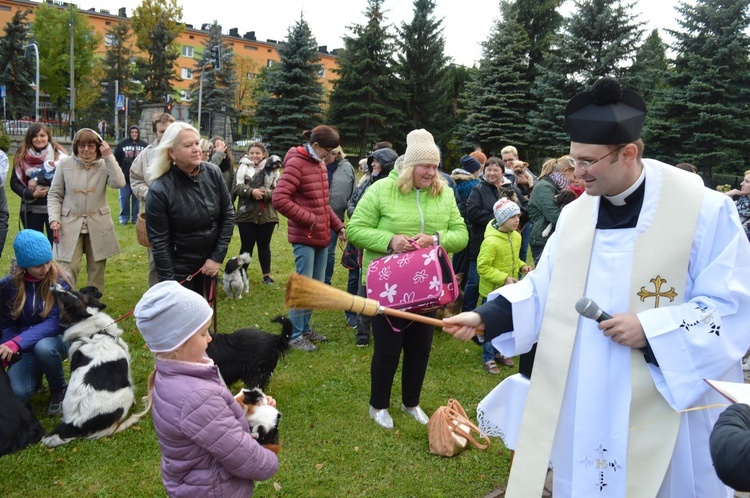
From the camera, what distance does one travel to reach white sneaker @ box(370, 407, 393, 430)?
16.1 ft

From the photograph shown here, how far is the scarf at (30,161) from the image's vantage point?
294 inches

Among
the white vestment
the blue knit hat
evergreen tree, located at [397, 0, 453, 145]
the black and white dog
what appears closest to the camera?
the white vestment

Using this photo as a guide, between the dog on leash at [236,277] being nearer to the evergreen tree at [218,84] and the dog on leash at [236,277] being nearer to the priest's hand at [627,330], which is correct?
the priest's hand at [627,330]

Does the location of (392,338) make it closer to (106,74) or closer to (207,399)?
(207,399)

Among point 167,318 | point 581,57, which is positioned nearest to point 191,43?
point 581,57

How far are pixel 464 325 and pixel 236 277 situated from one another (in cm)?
612

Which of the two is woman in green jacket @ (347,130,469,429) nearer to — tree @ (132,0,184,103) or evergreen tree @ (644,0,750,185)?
evergreen tree @ (644,0,750,185)

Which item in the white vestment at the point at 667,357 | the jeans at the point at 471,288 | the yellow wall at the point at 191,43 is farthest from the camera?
the yellow wall at the point at 191,43

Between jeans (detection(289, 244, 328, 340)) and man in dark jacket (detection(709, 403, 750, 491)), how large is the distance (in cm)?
486

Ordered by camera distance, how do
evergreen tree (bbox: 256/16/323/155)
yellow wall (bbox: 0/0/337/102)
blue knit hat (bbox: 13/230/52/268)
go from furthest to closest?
yellow wall (bbox: 0/0/337/102) → evergreen tree (bbox: 256/16/323/155) → blue knit hat (bbox: 13/230/52/268)

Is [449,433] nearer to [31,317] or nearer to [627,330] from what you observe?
[627,330]

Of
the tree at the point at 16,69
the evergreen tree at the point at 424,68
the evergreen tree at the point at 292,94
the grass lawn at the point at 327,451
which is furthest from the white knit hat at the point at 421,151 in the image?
the tree at the point at 16,69

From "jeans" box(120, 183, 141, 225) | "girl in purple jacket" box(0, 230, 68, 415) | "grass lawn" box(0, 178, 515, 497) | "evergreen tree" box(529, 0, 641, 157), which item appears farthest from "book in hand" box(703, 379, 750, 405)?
"evergreen tree" box(529, 0, 641, 157)

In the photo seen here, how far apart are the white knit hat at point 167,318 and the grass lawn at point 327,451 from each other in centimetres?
185
